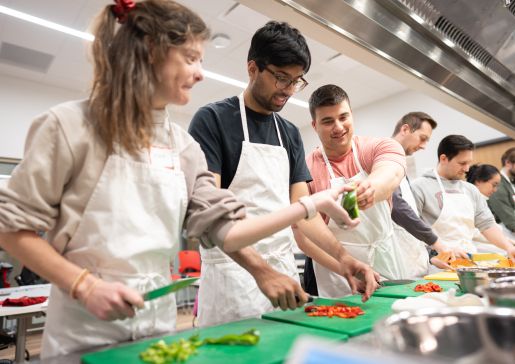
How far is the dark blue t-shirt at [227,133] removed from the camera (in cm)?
147

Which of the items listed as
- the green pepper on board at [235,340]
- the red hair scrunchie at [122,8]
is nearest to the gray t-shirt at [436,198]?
the green pepper on board at [235,340]

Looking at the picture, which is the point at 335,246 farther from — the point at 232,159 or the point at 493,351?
the point at 493,351

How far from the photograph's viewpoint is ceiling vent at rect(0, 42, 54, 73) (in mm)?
4617

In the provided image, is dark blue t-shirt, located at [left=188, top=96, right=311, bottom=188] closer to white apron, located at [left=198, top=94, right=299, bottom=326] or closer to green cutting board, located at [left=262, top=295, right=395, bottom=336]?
white apron, located at [left=198, top=94, right=299, bottom=326]

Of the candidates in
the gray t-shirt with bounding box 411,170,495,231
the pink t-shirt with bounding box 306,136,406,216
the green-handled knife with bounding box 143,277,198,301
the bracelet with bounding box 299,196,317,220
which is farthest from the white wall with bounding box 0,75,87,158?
the green-handled knife with bounding box 143,277,198,301

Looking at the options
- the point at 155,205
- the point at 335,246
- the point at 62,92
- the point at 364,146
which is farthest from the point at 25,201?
the point at 62,92

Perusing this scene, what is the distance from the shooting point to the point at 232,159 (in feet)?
5.02

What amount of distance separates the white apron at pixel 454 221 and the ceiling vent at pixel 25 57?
485 cm

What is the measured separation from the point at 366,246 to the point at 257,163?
782mm

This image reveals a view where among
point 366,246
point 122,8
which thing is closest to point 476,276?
point 366,246

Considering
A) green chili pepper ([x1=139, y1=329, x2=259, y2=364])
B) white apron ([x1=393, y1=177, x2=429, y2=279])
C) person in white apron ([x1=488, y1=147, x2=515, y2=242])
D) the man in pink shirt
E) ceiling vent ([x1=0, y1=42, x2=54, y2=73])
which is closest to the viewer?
green chili pepper ([x1=139, y1=329, x2=259, y2=364])

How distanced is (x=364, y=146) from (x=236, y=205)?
1209 millimetres

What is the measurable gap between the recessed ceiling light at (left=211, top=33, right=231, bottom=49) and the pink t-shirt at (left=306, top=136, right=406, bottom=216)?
2.84 meters

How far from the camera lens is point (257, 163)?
1.51 m
